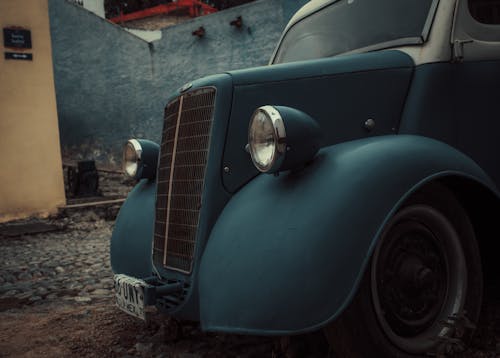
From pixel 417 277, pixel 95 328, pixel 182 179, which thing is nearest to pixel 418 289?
pixel 417 277

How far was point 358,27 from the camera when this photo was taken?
304 centimetres

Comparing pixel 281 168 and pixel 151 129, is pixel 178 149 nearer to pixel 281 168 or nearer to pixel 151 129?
pixel 281 168

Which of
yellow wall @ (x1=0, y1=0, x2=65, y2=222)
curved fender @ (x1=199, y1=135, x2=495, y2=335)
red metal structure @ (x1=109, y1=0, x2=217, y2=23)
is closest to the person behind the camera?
curved fender @ (x1=199, y1=135, x2=495, y2=335)

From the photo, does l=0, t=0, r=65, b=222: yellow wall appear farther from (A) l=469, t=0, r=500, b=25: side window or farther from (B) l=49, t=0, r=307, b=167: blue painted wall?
(A) l=469, t=0, r=500, b=25: side window

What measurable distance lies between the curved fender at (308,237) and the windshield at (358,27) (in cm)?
86

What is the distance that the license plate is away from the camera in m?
2.25

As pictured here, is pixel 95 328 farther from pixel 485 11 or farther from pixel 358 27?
pixel 485 11

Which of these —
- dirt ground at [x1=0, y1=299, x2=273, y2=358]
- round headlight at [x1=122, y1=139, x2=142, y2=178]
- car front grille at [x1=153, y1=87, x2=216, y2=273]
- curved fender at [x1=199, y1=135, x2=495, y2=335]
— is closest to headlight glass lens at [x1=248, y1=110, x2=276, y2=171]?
curved fender at [x1=199, y1=135, x2=495, y2=335]

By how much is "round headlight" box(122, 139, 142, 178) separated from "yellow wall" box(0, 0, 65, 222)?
4912mm

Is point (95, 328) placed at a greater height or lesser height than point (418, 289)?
lesser

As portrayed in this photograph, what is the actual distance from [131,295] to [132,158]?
121cm

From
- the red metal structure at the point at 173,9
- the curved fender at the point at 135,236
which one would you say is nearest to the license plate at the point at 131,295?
the curved fender at the point at 135,236

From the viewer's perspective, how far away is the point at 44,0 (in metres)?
7.94

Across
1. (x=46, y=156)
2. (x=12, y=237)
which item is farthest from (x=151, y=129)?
(x=12, y=237)
